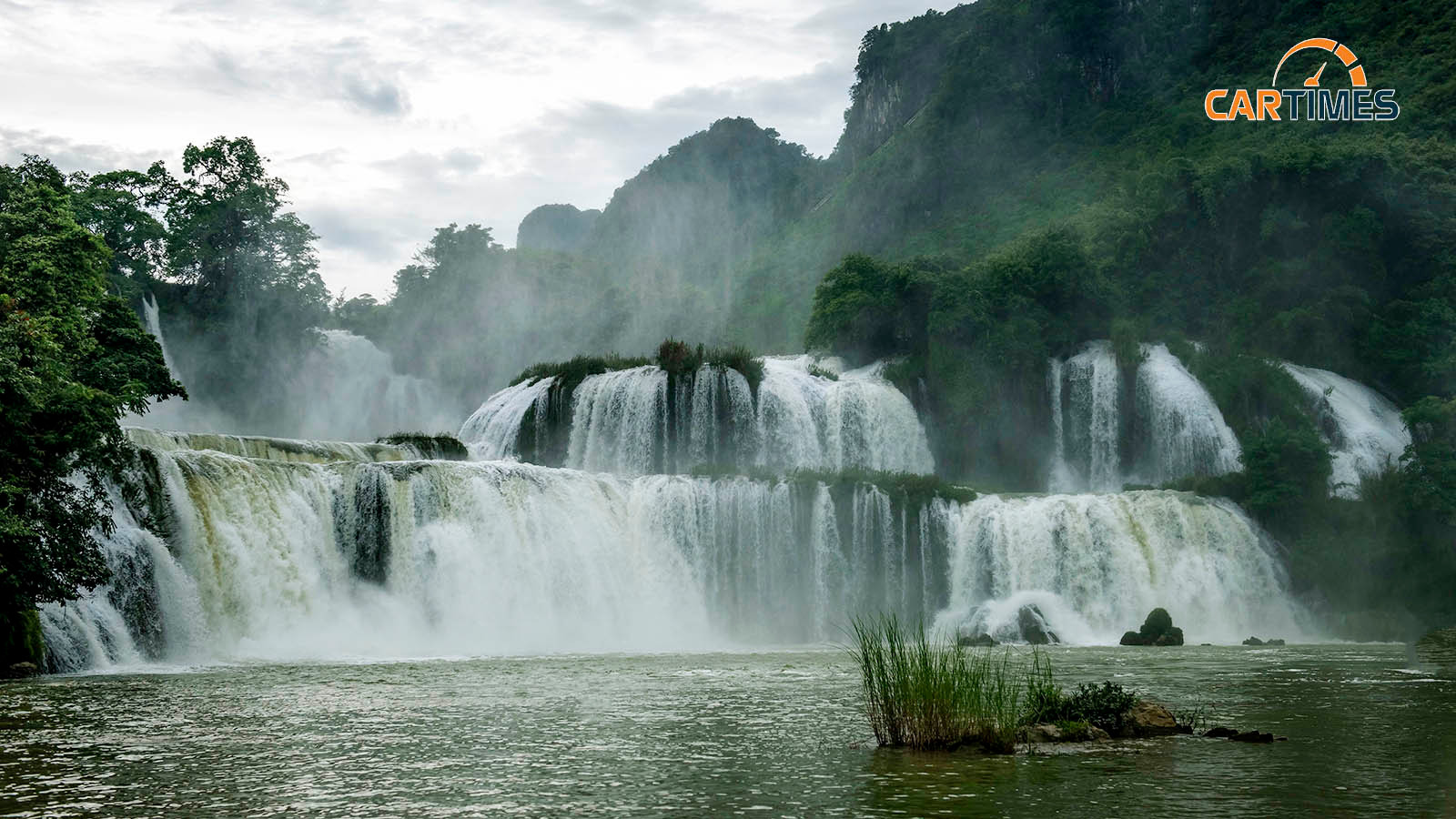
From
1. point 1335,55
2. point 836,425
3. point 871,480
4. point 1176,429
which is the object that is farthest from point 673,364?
point 1335,55

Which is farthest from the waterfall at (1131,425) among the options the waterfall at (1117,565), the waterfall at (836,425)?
the waterfall at (1117,565)

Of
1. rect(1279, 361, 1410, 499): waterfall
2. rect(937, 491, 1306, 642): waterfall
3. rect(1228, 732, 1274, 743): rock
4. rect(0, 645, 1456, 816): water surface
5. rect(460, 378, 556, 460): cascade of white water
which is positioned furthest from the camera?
rect(460, 378, 556, 460): cascade of white water

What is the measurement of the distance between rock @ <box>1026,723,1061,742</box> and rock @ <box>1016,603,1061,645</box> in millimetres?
22561

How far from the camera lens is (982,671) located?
1018cm

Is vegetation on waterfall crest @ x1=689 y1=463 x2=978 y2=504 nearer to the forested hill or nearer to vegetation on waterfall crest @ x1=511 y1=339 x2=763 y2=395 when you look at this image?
vegetation on waterfall crest @ x1=511 y1=339 x2=763 y2=395

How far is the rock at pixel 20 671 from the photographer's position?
62.3 ft

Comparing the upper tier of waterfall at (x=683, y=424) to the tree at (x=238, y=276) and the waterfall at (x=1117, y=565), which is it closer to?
the waterfall at (x=1117, y=565)

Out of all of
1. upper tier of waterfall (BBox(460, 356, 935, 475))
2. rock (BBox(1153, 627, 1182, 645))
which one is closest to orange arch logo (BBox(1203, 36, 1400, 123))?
upper tier of waterfall (BBox(460, 356, 935, 475))

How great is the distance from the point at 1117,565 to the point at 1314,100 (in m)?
37.7

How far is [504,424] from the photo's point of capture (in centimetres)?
4312

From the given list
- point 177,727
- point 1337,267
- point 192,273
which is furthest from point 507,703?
point 192,273

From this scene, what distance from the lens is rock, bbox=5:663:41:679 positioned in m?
19.0

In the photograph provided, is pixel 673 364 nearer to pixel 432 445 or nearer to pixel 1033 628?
pixel 432 445

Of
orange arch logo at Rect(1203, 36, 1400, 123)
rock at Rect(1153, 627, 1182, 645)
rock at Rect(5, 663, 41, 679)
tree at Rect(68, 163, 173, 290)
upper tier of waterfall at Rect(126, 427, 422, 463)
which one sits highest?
orange arch logo at Rect(1203, 36, 1400, 123)
